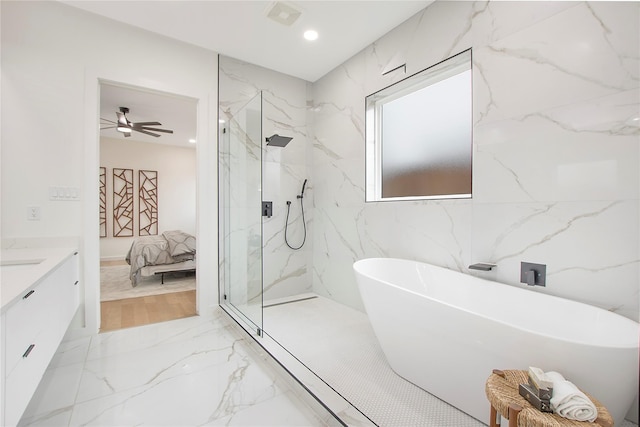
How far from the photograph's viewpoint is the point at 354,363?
196 centimetres

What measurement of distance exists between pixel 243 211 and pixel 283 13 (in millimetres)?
1693

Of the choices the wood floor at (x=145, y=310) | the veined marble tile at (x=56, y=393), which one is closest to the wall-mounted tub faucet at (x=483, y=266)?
the veined marble tile at (x=56, y=393)

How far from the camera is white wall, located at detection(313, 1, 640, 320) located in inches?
56.2

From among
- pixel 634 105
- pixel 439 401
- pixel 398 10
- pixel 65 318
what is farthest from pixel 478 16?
pixel 65 318

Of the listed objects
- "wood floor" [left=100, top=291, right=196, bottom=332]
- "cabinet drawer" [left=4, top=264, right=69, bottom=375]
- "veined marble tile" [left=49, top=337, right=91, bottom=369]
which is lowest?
"veined marble tile" [left=49, top=337, right=91, bottom=369]

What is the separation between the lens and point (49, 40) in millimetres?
2307

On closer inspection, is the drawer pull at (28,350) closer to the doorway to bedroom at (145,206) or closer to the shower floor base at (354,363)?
the shower floor base at (354,363)

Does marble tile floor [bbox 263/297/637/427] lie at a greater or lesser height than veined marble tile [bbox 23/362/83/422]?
greater

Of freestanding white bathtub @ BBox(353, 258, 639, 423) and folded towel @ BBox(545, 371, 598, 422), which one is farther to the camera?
freestanding white bathtub @ BBox(353, 258, 639, 423)

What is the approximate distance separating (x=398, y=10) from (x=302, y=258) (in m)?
2.66

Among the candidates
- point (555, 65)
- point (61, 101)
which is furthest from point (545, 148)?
point (61, 101)

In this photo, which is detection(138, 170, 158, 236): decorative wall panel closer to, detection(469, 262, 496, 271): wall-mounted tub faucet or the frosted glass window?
the frosted glass window

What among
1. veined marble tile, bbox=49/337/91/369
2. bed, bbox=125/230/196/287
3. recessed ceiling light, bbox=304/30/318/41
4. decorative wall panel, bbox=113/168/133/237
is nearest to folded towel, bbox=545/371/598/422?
veined marble tile, bbox=49/337/91/369

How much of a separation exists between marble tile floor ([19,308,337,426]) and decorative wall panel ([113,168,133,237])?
14.6ft
